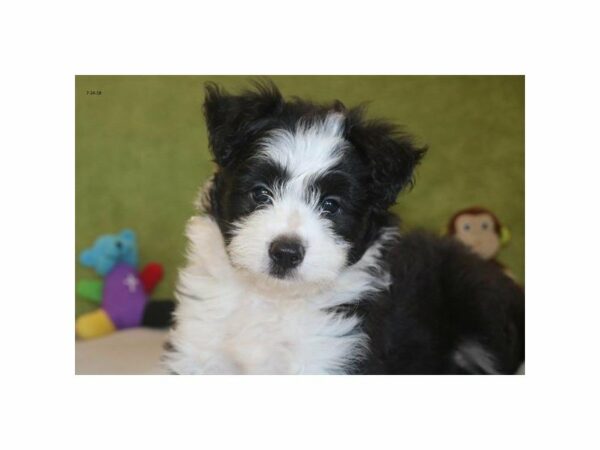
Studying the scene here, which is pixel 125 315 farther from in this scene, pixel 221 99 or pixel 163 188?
pixel 221 99

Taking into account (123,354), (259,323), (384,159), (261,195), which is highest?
(384,159)

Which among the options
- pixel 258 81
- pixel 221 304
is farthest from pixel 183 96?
pixel 221 304

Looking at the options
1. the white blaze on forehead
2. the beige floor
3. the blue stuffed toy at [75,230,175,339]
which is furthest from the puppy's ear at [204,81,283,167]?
the blue stuffed toy at [75,230,175,339]

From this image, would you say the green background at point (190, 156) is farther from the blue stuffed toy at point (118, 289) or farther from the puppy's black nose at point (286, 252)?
the puppy's black nose at point (286, 252)

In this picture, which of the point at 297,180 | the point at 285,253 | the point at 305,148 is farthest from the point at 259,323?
the point at 305,148

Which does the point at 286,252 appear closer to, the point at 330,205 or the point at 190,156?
the point at 330,205

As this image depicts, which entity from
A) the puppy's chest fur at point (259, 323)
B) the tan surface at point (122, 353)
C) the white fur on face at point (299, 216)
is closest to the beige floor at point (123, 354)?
the tan surface at point (122, 353)
